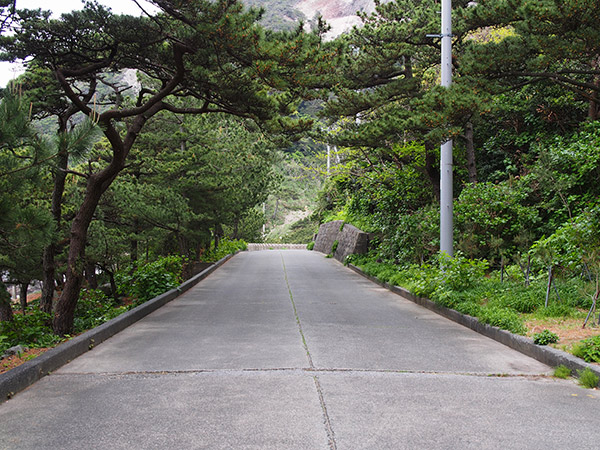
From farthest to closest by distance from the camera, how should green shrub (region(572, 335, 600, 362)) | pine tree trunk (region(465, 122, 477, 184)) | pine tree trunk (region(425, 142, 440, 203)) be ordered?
pine tree trunk (region(425, 142, 440, 203)) < pine tree trunk (region(465, 122, 477, 184)) < green shrub (region(572, 335, 600, 362))

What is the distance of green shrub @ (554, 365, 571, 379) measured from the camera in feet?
16.7

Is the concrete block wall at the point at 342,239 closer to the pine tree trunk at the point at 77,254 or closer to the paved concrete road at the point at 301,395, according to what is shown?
the pine tree trunk at the point at 77,254

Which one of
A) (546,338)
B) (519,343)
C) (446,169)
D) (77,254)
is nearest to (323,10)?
(446,169)

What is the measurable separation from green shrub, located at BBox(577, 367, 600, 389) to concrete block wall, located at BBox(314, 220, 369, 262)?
53.0ft

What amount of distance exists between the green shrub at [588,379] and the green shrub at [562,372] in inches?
8.9

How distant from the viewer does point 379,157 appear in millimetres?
18469

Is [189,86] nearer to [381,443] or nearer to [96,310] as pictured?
[96,310]

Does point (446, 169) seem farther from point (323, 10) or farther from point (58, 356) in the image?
point (323, 10)

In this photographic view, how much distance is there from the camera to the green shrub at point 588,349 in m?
5.07

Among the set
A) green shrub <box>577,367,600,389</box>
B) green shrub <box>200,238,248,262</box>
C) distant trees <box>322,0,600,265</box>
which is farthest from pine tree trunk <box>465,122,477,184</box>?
green shrub <box>200,238,248,262</box>

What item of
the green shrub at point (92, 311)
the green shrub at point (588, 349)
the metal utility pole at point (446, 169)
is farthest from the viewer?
the green shrub at point (92, 311)

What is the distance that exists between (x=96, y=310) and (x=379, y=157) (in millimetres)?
10981

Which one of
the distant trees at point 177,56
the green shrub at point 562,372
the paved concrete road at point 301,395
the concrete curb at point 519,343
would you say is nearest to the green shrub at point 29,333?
the distant trees at point 177,56

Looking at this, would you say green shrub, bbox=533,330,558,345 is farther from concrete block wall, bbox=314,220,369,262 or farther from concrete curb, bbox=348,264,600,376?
concrete block wall, bbox=314,220,369,262
